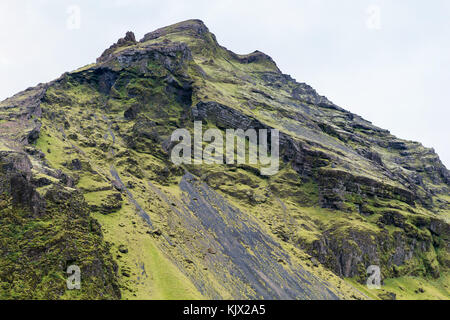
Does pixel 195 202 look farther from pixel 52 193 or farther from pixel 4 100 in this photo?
pixel 4 100

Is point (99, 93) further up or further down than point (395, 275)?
further up

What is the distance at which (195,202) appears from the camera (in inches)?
3184

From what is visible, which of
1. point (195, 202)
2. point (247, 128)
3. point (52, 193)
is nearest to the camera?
point (52, 193)

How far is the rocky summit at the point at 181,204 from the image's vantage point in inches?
2009

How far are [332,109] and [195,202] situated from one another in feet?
459

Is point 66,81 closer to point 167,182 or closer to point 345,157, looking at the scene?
point 167,182

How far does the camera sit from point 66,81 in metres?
121

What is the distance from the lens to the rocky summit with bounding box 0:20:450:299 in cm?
5103

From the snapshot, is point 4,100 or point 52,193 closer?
point 52,193

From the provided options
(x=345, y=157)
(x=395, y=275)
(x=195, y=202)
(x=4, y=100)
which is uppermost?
(x=4, y=100)

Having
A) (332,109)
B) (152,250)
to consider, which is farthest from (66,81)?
(332,109)

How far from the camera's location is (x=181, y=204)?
7844 centimetres

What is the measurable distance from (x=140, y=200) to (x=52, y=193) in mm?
22232
